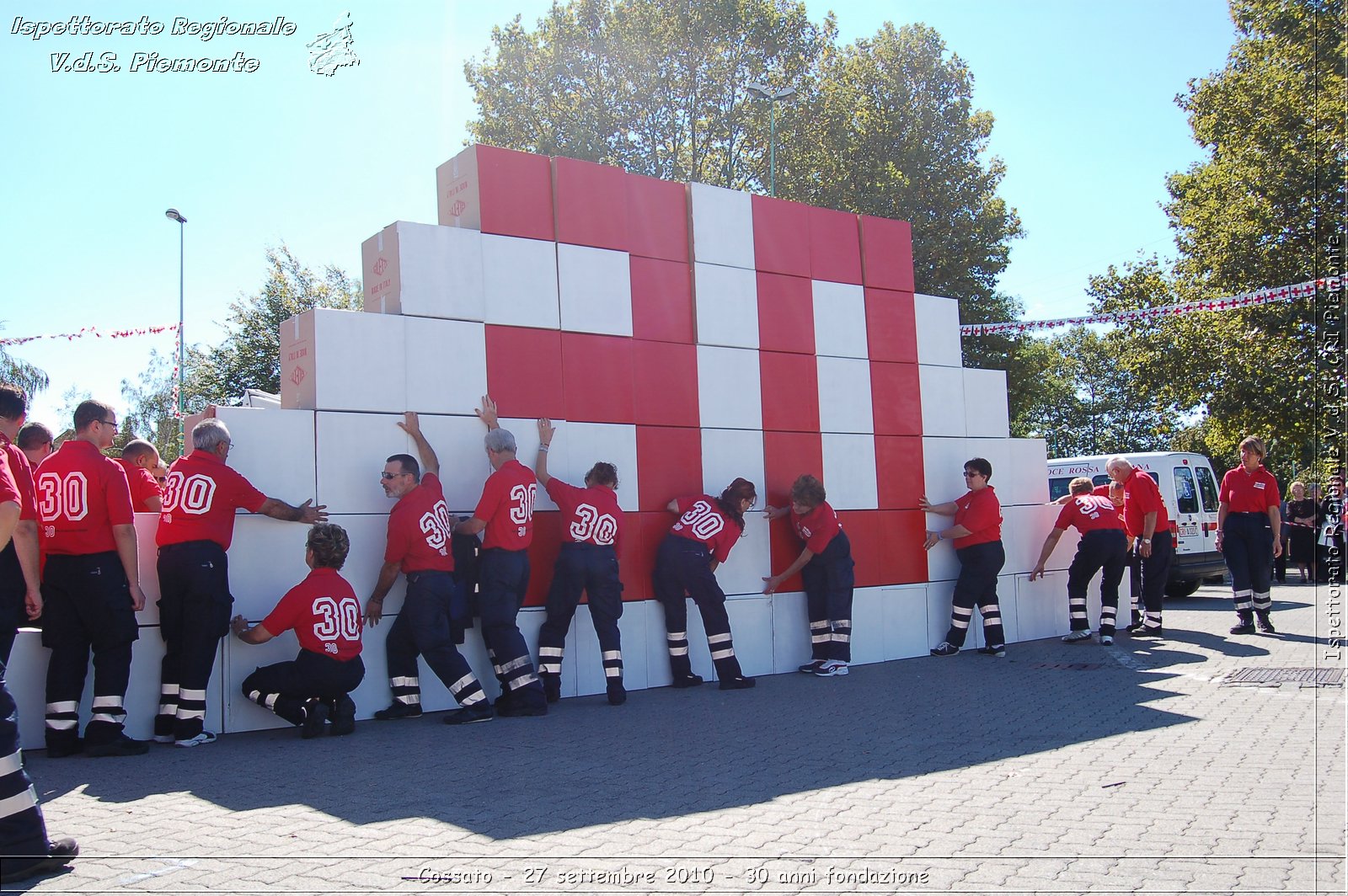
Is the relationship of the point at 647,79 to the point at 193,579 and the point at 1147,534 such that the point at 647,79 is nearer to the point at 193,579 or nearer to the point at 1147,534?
the point at 1147,534

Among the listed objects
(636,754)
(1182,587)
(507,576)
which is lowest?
(1182,587)

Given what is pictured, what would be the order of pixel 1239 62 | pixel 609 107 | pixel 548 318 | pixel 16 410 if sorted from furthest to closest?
1. pixel 609 107
2. pixel 1239 62
3. pixel 548 318
4. pixel 16 410

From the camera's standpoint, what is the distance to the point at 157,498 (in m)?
6.56

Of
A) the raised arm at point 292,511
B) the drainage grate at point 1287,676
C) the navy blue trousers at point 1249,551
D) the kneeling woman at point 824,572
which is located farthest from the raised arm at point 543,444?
the navy blue trousers at point 1249,551

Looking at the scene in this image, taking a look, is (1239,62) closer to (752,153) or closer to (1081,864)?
(752,153)

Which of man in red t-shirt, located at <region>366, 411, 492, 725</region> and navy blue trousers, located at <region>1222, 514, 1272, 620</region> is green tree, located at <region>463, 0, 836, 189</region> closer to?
navy blue trousers, located at <region>1222, 514, 1272, 620</region>

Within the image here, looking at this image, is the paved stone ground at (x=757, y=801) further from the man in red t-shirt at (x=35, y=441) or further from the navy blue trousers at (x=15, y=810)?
the man in red t-shirt at (x=35, y=441)

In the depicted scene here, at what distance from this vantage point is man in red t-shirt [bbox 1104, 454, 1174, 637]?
1116 centimetres

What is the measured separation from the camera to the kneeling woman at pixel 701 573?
26.8ft

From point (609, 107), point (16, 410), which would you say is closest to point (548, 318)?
point (16, 410)

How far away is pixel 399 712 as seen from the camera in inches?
277

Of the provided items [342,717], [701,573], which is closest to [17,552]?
[342,717]

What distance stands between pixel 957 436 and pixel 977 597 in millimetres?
1789

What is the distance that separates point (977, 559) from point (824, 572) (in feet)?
6.34
